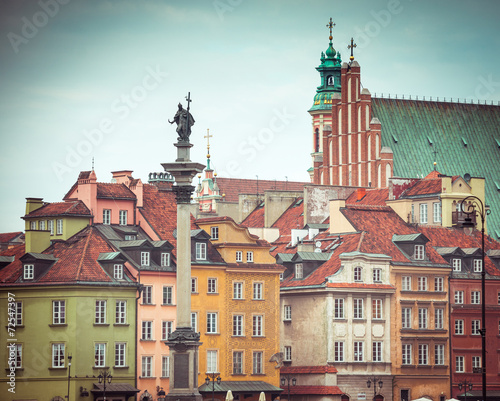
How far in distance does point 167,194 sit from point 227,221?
5162mm

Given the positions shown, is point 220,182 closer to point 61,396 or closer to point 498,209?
point 498,209

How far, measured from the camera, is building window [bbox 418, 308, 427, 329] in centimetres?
9662

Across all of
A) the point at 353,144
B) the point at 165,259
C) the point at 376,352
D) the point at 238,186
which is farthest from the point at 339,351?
the point at 238,186

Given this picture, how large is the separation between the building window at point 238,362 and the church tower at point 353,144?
3200 centimetres

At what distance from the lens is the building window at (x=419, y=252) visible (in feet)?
319

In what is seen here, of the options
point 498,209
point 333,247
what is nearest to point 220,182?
point 498,209

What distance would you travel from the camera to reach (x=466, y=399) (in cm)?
9544

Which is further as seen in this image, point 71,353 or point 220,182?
point 220,182

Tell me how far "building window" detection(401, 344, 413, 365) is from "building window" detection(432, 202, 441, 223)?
41.6ft

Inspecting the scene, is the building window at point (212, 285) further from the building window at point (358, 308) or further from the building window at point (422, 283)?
the building window at point (422, 283)

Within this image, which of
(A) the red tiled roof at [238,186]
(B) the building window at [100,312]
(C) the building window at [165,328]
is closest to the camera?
(B) the building window at [100,312]

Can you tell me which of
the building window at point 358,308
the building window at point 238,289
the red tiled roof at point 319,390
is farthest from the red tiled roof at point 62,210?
the building window at point 358,308

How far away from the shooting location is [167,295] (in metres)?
88.9

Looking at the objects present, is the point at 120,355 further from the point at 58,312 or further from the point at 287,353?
the point at 287,353
